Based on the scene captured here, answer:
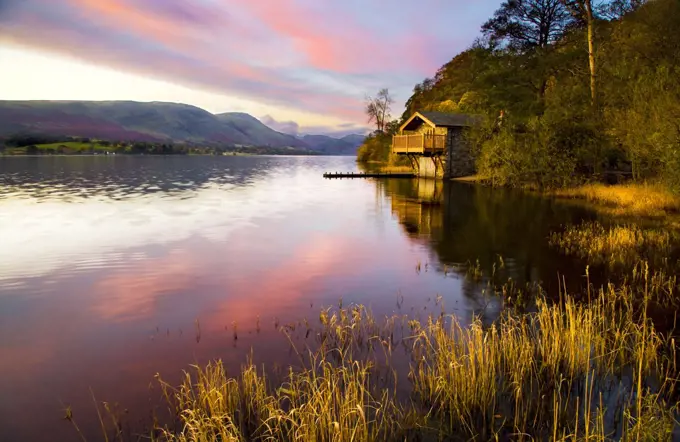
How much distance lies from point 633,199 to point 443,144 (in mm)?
29249

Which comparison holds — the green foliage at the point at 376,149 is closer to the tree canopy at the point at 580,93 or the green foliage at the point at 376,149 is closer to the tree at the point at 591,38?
the tree canopy at the point at 580,93

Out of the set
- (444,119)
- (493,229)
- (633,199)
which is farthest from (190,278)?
(444,119)

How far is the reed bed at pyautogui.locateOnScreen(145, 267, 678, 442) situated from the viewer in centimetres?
610

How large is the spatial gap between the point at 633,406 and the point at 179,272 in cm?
1413

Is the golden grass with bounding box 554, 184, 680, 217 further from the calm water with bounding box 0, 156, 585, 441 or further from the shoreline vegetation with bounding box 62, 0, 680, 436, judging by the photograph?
the calm water with bounding box 0, 156, 585, 441

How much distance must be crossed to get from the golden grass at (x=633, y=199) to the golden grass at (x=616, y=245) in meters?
6.34

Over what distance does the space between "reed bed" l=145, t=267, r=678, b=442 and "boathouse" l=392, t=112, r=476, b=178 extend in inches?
1901

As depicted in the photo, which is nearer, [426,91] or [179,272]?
[179,272]

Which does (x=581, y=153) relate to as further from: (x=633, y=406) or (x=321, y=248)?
(x=633, y=406)

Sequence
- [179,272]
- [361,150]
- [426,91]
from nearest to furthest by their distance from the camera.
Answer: [179,272]
[426,91]
[361,150]

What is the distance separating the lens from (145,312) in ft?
40.7

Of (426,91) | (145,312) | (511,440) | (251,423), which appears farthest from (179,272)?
(426,91)

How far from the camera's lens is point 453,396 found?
7273mm

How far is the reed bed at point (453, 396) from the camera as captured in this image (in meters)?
6.10
